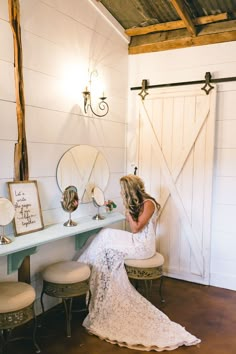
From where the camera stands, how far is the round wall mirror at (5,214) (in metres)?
2.31

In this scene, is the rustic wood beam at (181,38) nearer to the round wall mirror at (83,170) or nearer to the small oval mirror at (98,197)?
the round wall mirror at (83,170)

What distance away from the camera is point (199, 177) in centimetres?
371

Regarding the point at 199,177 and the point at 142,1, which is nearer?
the point at 142,1

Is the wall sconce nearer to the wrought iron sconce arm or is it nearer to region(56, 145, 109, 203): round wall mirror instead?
the wrought iron sconce arm

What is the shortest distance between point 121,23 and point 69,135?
163 centimetres

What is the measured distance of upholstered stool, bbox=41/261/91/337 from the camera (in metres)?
2.58

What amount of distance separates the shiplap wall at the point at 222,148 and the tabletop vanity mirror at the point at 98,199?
125 cm

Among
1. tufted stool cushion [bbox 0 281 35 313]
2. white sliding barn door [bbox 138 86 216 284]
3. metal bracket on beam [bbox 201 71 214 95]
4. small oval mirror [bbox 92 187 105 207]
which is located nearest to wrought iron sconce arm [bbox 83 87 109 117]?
white sliding barn door [bbox 138 86 216 284]

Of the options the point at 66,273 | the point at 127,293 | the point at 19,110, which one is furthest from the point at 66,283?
the point at 19,110

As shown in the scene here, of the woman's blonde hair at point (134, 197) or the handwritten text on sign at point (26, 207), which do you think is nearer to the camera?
the handwritten text on sign at point (26, 207)

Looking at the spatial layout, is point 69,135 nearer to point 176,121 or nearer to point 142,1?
point 176,121

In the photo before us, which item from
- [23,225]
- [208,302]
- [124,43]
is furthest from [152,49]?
[208,302]

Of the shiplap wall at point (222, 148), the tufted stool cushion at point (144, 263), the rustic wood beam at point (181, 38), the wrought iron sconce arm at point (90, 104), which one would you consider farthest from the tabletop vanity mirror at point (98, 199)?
the rustic wood beam at point (181, 38)

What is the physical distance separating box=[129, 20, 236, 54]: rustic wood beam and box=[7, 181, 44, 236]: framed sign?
7.42 feet
